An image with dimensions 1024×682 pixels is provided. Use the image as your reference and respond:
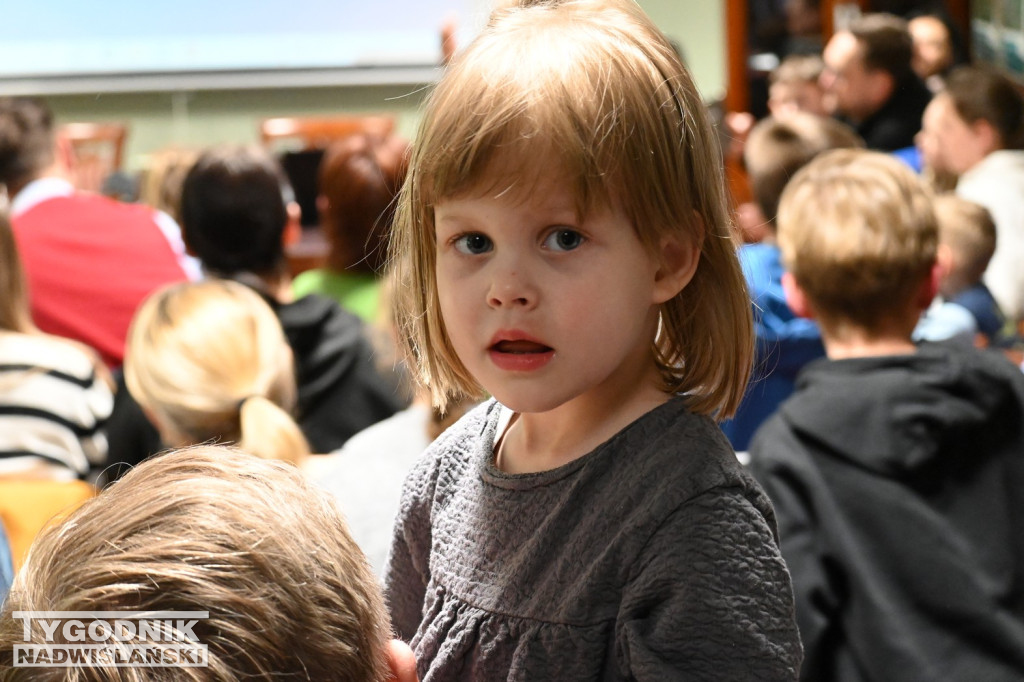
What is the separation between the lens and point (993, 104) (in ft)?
12.6

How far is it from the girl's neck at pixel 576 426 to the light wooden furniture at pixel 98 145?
19.9 feet

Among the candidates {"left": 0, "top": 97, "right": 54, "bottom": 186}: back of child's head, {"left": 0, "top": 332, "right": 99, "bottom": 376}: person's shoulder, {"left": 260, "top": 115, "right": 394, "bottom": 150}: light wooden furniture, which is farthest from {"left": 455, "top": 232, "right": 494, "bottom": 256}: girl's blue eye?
{"left": 260, "top": 115, "right": 394, "bottom": 150}: light wooden furniture

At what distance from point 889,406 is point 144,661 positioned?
136 centimetres

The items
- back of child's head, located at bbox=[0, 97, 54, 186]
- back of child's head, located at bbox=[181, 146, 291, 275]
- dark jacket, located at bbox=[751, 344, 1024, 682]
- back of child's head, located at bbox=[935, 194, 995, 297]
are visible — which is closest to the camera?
dark jacket, located at bbox=[751, 344, 1024, 682]

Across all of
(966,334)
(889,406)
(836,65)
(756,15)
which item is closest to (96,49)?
(756,15)

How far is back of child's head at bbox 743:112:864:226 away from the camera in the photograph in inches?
114

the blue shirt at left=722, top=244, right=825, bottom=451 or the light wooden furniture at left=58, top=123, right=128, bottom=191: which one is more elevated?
the blue shirt at left=722, top=244, right=825, bottom=451

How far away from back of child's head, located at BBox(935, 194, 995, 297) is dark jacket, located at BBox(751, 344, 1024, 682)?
1.30 metres

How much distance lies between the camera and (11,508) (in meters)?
1.62

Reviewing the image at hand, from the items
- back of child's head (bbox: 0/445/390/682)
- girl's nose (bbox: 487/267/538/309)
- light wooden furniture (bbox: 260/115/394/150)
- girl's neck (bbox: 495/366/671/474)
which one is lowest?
light wooden furniture (bbox: 260/115/394/150)

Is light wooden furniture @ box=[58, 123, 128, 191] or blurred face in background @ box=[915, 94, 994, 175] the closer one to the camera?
blurred face in background @ box=[915, 94, 994, 175]

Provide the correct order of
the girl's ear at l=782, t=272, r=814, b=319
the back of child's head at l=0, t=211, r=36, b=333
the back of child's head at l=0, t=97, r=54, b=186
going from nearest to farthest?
the girl's ear at l=782, t=272, r=814, b=319 → the back of child's head at l=0, t=211, r=36, b=333 → the back of child's head at l=0, t=97, r=54, b=186

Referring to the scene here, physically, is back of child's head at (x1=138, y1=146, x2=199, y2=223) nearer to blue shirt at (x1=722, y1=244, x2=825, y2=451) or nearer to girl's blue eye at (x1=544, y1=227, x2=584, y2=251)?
blue shirt at (x1=722, y1=244, x2=825, y2=451)

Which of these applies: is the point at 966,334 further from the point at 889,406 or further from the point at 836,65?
the point at 836,65
